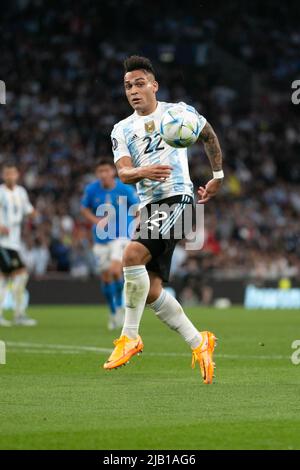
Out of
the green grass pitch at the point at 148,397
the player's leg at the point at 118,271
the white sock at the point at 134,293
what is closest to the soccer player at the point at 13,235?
the player's leg at the point at 118,271

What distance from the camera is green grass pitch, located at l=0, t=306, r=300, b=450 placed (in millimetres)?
5828

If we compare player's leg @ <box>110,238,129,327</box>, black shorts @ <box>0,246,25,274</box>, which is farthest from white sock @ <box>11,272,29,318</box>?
player's leg @ <box>110,238,129,327</box>

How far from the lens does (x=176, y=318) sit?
859 cm

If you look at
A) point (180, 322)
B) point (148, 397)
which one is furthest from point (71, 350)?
point (148, 397)

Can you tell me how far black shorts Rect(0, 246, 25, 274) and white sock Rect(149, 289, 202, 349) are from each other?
823 cm

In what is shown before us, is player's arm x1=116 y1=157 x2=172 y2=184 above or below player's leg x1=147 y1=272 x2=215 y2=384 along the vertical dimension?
above

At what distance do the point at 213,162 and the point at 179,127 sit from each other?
0.66m

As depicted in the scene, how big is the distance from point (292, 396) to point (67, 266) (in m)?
16.6

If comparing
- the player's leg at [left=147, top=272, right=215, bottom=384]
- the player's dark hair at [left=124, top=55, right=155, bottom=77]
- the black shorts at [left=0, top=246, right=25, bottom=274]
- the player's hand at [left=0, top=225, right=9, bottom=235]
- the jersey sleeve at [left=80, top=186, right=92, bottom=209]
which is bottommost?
the player's leg at [left=147, top=272, right=215, bottom=384]

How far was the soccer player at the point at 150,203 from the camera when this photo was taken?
8594 millimetres

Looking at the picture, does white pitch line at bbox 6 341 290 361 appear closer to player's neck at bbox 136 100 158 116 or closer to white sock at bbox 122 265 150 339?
white sock at bbox 122 265 150 339

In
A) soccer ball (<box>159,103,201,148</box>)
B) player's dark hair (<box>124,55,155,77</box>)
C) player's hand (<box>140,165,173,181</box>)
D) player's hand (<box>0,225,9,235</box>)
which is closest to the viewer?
player's hand (<box>140,165,173,181</box>)

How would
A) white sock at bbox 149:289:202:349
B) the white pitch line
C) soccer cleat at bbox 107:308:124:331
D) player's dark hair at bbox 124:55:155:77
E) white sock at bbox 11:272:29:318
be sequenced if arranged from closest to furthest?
white sock at bbox 149:289:202:349, player's dark hair at bbox 124:55:155:77, the white pitch line, soccer cleat at bbox 107:308:124:331, white sock at bbox 11:272:29:318

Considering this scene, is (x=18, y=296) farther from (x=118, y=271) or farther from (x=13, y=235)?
(x=118, y=271)
